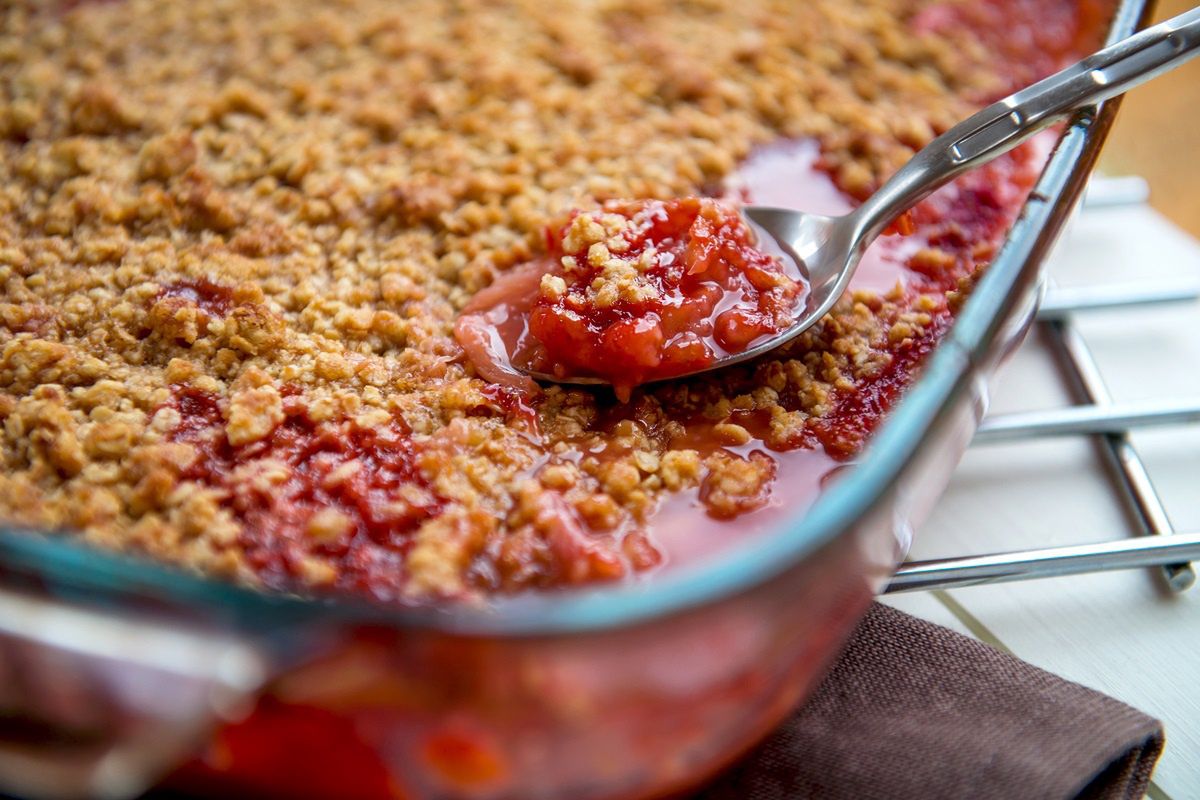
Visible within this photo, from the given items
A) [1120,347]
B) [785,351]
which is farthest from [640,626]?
[1120,347]

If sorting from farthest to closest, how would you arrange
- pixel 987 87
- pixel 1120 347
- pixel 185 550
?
pixel 987 87, pixel 1120 347, pixel 185 550

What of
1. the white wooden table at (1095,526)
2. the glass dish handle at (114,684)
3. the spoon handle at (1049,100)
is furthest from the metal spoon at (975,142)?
the glass dish handle at (114,684)

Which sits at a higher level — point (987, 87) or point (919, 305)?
point (987, 87)

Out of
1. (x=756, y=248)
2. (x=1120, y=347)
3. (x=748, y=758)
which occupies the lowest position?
(x=748, y=758)

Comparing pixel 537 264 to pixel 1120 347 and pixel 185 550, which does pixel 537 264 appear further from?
pixel 1120 347

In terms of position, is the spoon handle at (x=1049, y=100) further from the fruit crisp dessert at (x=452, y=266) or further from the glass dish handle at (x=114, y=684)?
the glass dish handle at (x=114, y=684)

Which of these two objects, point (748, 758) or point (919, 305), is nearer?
point (748, 758)

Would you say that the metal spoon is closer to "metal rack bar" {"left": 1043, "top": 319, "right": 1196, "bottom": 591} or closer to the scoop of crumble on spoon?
the scoop of crumble on spoon
